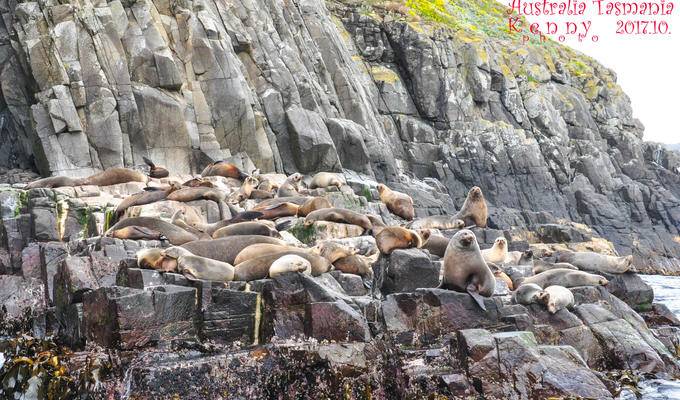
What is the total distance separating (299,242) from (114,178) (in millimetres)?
9548

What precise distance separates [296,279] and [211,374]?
2.34 m

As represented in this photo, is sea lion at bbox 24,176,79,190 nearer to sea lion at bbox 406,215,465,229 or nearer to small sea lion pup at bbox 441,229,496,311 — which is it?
sea lion at bbox 406,215,465,229

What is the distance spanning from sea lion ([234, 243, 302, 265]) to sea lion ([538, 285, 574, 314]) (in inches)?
176

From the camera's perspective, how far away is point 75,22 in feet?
95.7

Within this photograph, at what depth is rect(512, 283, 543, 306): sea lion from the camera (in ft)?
41.7

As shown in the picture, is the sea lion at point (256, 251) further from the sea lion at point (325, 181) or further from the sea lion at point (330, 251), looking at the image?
the sea lion at point (325, 181)

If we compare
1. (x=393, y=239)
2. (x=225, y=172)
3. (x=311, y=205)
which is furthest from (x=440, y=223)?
(x=225, y=172)

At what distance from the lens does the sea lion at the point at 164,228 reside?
1575 centimetres

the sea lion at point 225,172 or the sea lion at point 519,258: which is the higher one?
the sea lion at point 225,172

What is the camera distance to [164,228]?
16.2m

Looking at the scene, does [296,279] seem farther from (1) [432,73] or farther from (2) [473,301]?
(1) [432,73]

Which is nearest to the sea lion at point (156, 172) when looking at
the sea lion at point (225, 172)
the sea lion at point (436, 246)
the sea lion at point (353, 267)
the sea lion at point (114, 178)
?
the sea lion at point (225, 172)

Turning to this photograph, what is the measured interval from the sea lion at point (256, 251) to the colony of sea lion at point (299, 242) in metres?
0.02

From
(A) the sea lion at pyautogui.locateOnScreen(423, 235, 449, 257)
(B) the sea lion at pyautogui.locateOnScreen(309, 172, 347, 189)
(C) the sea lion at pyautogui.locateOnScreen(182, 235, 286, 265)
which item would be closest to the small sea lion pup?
(A) the sea lion at pyautogui.locateOnScreen(423, 235, 449, 257)
